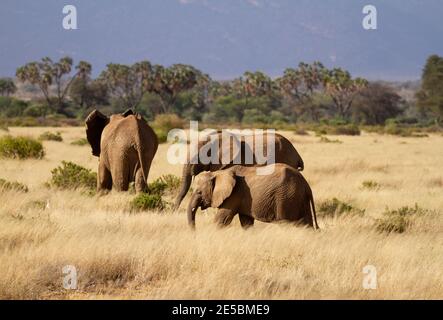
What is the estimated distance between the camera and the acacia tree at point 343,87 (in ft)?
314

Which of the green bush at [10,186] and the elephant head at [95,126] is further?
the elephant head at [95,126]

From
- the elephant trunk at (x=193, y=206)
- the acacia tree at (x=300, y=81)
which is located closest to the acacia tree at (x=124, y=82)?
the acacia tree at (x=300, y=81)

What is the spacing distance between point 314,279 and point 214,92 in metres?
116

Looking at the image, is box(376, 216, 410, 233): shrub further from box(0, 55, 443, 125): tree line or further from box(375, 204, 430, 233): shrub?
box(0, 55, 443, 125): tree line

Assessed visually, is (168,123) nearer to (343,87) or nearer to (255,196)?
(255,196)

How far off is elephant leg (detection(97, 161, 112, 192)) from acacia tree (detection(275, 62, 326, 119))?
307ft

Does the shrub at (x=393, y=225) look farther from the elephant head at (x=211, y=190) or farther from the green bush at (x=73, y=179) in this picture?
the green bush at (x=73, y=179)

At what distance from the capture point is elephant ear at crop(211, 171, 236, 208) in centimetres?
910

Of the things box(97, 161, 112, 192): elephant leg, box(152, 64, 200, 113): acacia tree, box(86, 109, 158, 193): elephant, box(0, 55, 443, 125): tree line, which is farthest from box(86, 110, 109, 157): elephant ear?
box(152, 64, 200, 113): acacia tree

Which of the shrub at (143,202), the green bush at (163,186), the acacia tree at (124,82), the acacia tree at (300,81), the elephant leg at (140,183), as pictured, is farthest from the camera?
the acacia tree at (300,81)

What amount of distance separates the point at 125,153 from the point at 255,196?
10.9ft

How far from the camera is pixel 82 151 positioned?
27375 mm

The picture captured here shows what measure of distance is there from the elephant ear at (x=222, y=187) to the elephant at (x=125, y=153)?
8.82ft

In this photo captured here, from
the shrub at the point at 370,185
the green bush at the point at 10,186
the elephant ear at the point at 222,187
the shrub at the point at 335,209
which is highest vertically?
the elephant ear at the point at 222,187
